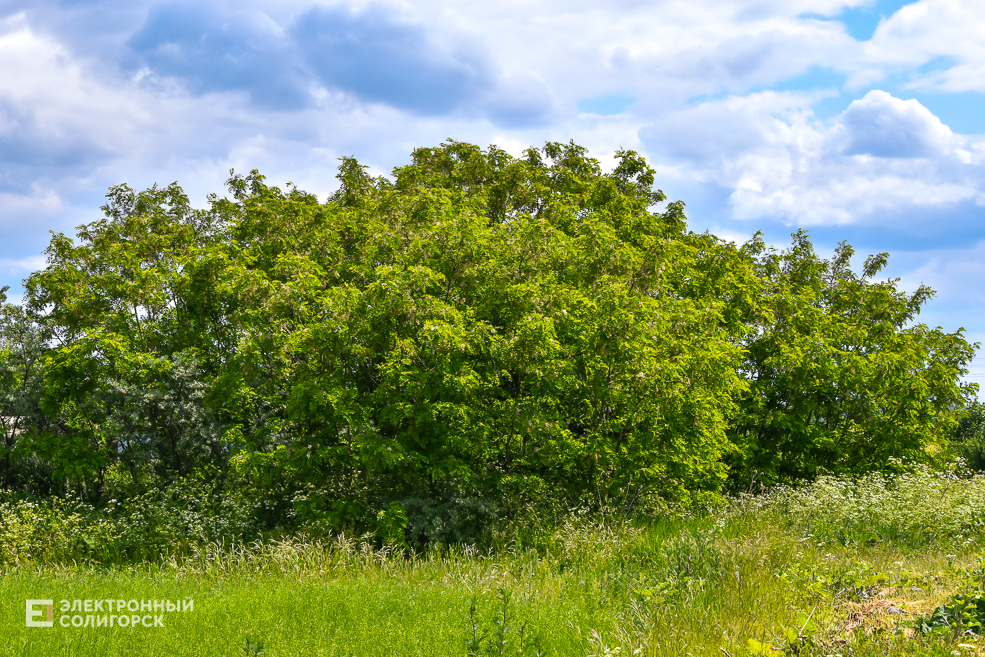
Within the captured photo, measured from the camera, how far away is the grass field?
A: 6.18 meters

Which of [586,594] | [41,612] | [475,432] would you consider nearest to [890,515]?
[586,594]

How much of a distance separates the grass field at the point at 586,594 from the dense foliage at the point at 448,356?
72.8 inches

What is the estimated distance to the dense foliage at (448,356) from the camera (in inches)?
484

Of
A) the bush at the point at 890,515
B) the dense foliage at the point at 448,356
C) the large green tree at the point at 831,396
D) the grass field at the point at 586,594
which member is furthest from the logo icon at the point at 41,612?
the large green tree at the point at 831,396

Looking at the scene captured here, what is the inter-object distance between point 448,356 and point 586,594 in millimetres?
4766

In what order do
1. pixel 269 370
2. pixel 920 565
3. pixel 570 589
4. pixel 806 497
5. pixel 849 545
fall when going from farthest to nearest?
pixel 269 370 < pixel 806 497 < pixel 849 545 < pixel 920 565 < pixel 570 589

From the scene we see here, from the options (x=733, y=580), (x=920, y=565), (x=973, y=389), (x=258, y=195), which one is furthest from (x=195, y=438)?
(x=973, y=389)

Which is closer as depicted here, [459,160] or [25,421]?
[25,421]

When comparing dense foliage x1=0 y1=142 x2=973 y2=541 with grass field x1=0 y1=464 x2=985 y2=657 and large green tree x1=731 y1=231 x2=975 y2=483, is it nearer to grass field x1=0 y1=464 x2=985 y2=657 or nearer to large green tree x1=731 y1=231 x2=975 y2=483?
large green tree x1=731 y1=231 x2=975 y2=483

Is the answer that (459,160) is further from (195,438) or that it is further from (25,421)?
(25,421)

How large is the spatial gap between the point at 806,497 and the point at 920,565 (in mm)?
3244

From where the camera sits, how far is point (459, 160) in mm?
20203

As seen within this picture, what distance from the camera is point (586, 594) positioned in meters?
8.21

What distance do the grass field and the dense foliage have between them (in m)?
1.85
